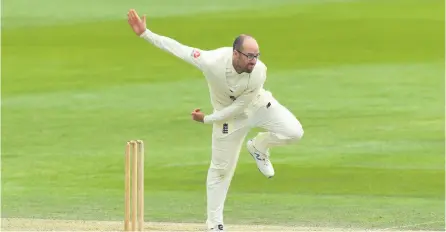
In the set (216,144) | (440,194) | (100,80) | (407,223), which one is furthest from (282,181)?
(100,80)

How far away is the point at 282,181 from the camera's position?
15867 mm

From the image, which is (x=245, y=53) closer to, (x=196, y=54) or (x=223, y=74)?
(x=223, y=74)

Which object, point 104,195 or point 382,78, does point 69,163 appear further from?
point 382,78

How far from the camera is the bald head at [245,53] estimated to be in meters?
10.3

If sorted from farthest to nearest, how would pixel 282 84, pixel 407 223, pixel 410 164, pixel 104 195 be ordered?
pixel 282 84, pixel 410 164, pixel 104 195, pixel 407 223

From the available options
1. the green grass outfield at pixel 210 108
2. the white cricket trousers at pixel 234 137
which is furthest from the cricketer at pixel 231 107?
the green grass outfield at pixel 210 108

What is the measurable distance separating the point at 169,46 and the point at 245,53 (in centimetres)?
69

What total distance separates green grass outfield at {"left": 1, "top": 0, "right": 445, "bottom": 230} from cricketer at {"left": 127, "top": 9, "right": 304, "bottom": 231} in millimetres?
1492

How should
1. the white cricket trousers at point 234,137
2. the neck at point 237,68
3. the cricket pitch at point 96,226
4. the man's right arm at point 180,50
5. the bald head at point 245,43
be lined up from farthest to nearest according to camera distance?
the cricket pitch at point 96,226 → the white cricket trousers at point 234,137 → the man's right arm at point 180,50 → the neck at point 237,68 → the bald head at point 245,43

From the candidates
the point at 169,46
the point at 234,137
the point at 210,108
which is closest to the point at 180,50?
the point at 169,46

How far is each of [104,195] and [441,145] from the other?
494cm

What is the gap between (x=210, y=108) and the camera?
63.9 feet

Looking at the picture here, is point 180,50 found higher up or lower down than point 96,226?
higher up

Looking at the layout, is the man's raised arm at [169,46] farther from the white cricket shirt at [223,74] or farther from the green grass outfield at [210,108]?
the green grass outfield at [210,108]
